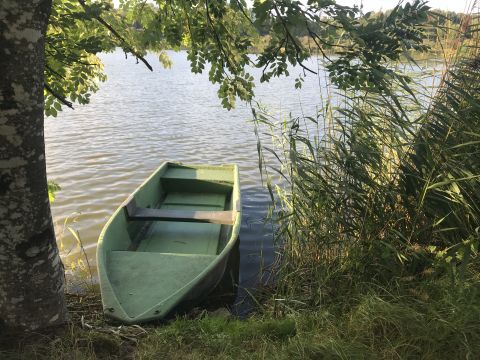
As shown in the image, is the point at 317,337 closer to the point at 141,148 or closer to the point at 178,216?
the point at 178,216

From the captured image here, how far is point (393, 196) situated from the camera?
3.37 meters

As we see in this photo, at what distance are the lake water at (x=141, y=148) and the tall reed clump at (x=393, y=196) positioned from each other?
112 cm

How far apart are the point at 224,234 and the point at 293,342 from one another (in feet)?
11.2

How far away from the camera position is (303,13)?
2.43 m

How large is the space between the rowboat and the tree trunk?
→ 1.26 metres

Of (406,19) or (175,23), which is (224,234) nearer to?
(175,23)

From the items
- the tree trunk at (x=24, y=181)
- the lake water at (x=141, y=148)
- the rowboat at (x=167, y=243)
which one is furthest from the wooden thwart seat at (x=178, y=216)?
the tree trunk at (x=24, y=181)

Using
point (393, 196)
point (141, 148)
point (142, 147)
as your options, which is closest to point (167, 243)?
point (393, 196)

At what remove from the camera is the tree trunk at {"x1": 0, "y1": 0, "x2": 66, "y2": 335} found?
1.77 meters

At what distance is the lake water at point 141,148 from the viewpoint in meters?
6.45

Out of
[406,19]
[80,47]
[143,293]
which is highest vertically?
[406,19]

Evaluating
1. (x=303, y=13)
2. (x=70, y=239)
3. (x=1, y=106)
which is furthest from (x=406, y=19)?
(x=70, y=239)

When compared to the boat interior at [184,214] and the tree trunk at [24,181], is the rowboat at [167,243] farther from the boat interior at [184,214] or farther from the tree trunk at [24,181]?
the tree trunk at [24,181]

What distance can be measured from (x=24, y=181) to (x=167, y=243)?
3.62 meters
